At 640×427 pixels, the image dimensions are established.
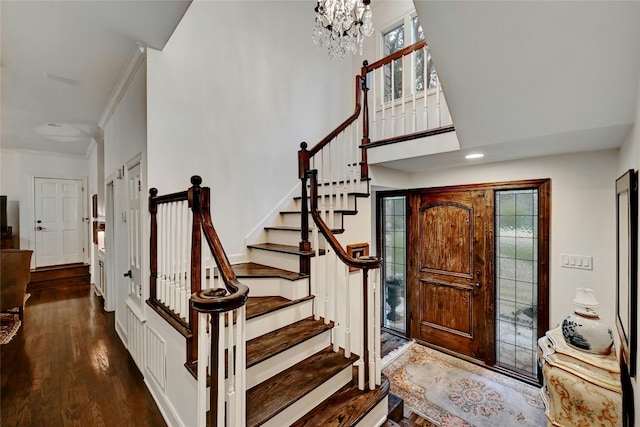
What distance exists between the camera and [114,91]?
3.20 meters

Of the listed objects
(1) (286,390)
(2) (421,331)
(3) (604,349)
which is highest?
(3) (604,349)

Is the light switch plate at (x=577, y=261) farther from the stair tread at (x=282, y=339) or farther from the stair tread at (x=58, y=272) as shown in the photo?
the stair tread at (x=58, y=272)

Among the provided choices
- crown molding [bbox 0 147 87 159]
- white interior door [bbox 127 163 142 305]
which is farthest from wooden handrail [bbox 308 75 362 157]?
crown molding [bbox 0 147 87 159]

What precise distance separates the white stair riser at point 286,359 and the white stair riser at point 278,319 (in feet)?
0.78

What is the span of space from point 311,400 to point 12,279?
4.48 m

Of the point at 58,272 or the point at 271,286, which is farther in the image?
the point at 58,272

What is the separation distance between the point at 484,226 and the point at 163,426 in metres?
3.50

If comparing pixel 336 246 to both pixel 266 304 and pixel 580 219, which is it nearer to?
pixel 266 304

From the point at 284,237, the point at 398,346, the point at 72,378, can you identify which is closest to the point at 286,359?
the point at 284,237

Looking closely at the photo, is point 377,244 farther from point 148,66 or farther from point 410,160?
point 148,66

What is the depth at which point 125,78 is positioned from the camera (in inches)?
112

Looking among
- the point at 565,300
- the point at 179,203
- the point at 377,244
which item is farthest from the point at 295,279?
the point at 565,300

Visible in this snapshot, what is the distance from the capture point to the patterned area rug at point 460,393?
2.38 metres

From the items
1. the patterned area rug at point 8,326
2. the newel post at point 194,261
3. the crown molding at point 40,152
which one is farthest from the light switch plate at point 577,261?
the crown molding at point 40,152
